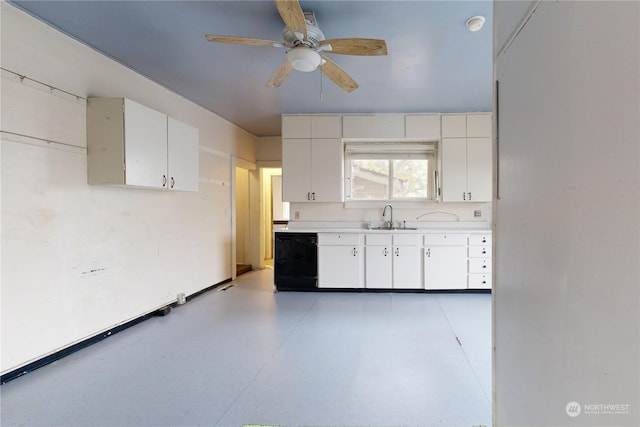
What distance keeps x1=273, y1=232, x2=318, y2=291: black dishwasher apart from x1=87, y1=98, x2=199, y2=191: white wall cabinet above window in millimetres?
1856

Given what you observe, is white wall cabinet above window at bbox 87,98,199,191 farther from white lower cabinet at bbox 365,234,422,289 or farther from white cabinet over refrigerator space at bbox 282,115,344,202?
white lower cabinet at bbox 365,234,422,289

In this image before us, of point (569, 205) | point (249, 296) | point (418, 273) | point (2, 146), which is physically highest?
point (2, 146)

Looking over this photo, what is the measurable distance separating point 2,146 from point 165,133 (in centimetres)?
132

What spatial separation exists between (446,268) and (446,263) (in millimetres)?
72

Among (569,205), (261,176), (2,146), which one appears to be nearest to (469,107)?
(261,176)

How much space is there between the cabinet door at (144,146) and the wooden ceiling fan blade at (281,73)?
1.26 metres

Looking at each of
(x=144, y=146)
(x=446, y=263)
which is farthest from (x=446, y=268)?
(x=144, y=146)

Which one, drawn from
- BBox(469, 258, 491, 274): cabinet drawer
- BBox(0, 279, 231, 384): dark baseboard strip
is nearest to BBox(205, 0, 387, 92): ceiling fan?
BBox(0, 279, 231, 384): dark baseboard strip

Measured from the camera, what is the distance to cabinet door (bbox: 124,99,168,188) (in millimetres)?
2693

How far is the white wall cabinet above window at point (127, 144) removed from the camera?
2631 mm

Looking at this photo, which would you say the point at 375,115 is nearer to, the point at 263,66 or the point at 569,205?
the point at 263,66

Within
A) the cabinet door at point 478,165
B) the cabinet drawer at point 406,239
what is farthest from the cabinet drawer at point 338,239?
the cabinet door at point 478,165

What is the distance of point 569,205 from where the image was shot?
2.51 feet

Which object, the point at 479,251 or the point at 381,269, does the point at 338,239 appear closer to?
the point at 381,269
